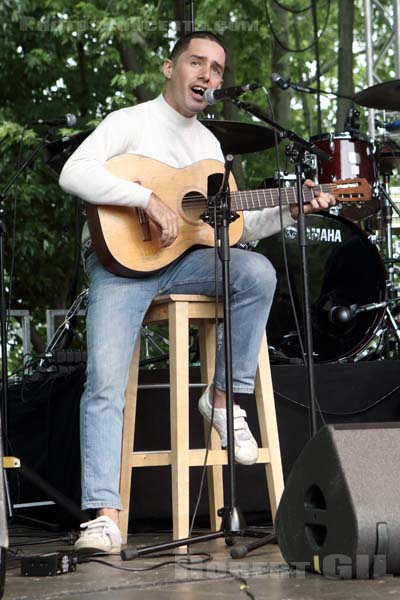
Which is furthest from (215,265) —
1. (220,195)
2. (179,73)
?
(179,73)

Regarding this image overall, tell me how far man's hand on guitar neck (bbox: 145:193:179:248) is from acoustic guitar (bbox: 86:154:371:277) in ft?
0.24

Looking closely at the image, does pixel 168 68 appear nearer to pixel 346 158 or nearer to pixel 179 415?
pixel 179 415

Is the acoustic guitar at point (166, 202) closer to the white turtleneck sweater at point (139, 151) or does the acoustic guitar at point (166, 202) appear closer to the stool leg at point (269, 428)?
the white turtleneck sweater at point (139, 151)

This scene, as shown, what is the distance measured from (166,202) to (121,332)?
0.45 m

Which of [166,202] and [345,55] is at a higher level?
[345,55]

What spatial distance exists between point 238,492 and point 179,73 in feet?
5.28

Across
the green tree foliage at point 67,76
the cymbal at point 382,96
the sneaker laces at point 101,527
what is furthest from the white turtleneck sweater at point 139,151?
the green tree foliage at point 67,76

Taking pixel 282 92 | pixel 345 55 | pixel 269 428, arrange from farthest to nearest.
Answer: pixel 282 92 → pixel 345 55 → pixel 269 428

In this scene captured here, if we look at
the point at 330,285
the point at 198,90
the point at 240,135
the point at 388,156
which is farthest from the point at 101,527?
the point at 388,156

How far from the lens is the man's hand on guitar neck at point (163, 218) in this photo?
3090mm

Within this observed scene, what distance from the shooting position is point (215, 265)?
3.08 meters

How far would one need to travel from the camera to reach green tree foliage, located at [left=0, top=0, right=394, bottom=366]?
9.12 m

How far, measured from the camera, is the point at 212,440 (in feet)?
11.7

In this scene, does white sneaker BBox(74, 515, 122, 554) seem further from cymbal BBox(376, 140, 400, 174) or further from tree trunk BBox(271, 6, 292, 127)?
tree trunk BBox(271, 6, 292, 127)
